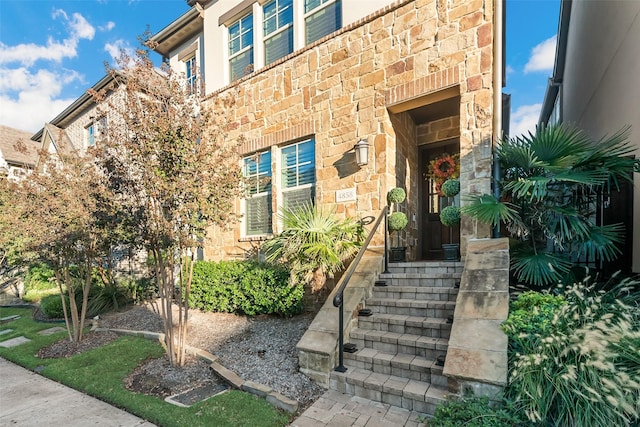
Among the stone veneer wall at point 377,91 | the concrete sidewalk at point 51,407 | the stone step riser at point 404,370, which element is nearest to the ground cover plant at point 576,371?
the stone step riser at point 404,370

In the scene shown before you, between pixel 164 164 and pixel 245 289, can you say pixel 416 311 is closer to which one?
pixel 245 289

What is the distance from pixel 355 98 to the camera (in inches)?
235

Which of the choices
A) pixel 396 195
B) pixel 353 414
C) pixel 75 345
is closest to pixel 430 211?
pixel 396 195

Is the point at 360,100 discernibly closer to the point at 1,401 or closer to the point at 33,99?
the point at 1,401

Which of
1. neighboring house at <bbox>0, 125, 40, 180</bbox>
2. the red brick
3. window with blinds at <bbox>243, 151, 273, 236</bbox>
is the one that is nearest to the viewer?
the red brick

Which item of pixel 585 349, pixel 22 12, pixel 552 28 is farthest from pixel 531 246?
pixel 22 12

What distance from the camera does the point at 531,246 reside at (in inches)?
175

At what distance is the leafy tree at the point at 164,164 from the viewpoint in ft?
12.0

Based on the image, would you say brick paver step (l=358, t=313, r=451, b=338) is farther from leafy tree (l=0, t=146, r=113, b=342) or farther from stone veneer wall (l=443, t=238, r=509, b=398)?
leafy tree (l=0, t=146, r=113, b=342)

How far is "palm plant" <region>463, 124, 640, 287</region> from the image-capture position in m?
3.85

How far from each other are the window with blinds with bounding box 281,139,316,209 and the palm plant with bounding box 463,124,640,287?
129 inches

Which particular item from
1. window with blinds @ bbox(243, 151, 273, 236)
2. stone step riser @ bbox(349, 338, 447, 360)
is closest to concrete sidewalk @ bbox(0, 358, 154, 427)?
stone step riser @ bbox(349, 338, 447, 360)

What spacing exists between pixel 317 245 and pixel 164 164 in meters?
2.50

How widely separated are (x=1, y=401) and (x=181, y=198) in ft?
9.53
